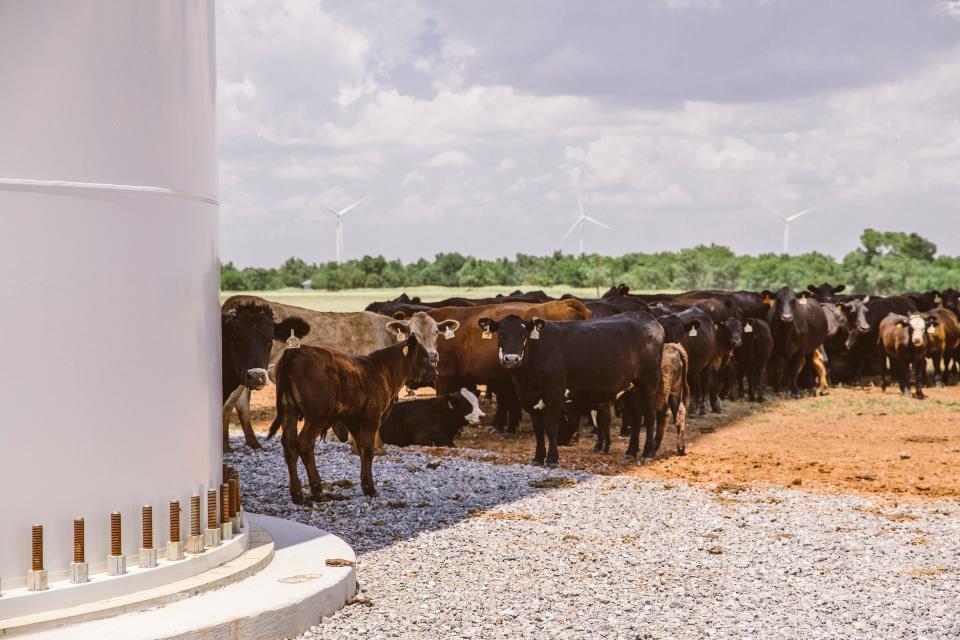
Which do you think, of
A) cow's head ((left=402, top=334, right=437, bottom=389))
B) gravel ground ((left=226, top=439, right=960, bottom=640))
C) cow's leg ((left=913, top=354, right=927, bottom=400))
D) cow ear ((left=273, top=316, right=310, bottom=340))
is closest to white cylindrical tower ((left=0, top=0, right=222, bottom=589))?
gravel ground ((left=226, top=439, right=960, bottom=640))

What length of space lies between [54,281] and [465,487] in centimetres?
654

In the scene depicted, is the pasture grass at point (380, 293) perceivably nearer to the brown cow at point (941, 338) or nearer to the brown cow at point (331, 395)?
the brown cow at point (941, 338)

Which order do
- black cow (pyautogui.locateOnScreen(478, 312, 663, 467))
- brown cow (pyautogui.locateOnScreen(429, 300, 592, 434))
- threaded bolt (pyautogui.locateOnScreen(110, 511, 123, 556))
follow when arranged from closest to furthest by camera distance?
threaded bolt (pyautogui.locateOnScreen(110, 511, 123, 556)), black cow (pyautogui.locateOnScreen(478, 312, 663, 467)), brown cow (pyautogui.locateOnScreen(429, 300, 592, 434))

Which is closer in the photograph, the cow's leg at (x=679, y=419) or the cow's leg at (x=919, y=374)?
the cow's leg at (x=679, y=419)

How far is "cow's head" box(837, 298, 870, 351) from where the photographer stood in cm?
2744

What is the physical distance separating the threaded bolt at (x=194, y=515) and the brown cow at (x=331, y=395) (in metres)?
3.74

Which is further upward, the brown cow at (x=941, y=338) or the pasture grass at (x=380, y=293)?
the pasture grass at (x=380, y=293)

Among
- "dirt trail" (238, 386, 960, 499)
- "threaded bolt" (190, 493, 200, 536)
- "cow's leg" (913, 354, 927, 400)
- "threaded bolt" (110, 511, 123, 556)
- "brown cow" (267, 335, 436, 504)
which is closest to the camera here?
"threaded bolt" (110, 511, 123, 556)

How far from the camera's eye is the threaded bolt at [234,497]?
274 inches

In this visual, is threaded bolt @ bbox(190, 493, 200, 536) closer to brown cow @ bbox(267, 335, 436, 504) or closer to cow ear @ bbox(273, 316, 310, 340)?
brown cow @ bbox(267, 335, 436, 504)

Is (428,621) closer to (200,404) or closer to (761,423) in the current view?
(200,404)

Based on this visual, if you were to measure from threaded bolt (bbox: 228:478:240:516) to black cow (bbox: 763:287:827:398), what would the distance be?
18.9m

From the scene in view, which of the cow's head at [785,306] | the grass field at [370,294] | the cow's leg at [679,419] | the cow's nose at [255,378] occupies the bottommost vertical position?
the cow's leg at [679,419]

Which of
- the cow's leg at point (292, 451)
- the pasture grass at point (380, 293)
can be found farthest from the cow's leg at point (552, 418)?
the pasture grass at point (380, 293)
